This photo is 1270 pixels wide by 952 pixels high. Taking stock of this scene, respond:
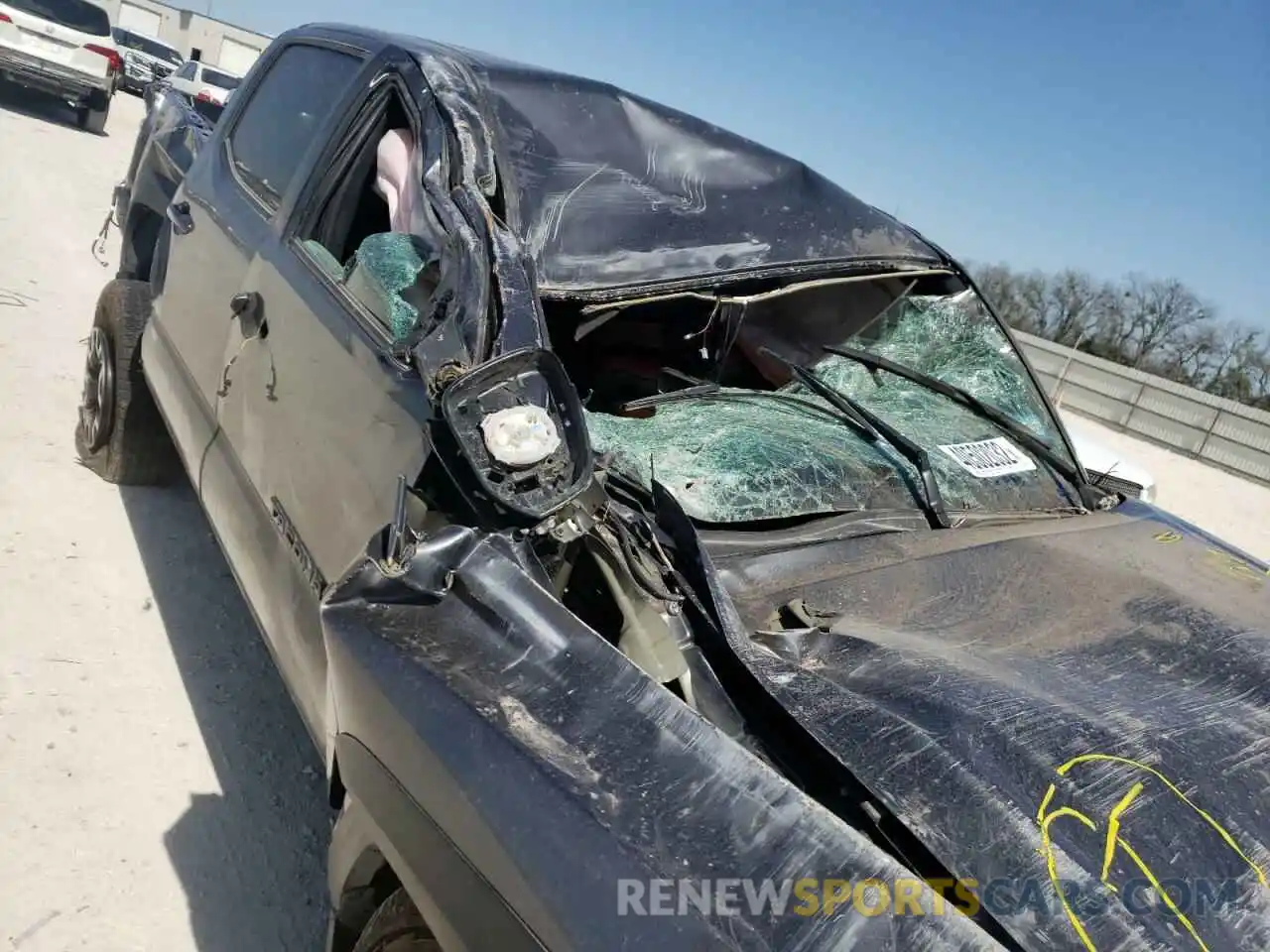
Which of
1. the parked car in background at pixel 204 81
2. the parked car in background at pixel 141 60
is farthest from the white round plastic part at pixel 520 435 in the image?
the parked car in background at pixel 141 60

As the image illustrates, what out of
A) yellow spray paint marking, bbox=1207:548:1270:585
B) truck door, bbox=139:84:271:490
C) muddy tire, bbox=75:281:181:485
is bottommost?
muddy tire, bbox=75:281:181:485

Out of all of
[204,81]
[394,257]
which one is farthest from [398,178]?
[204,81]

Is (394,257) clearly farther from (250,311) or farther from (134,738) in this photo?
(134,738)

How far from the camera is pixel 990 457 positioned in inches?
105

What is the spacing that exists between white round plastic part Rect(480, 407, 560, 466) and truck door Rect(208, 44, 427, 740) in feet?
0.66

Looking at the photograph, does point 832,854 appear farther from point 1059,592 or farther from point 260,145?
point 260,145

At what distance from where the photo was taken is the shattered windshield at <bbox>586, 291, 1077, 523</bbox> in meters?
2.14

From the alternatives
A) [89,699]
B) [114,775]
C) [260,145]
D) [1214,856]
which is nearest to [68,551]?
[89,699]

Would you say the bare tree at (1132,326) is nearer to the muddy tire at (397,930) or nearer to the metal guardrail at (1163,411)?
the metal guardrail at (1163,411)

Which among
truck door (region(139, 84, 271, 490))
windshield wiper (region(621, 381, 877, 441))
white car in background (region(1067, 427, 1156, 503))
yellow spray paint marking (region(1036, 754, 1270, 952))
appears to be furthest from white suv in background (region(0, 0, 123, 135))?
yellow spray paint marking (region(1036, 754, 1270, 952))

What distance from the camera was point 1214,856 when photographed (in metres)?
1.33

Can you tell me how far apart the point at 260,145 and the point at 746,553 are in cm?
217

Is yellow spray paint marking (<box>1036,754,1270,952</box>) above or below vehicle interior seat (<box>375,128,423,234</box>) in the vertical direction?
below

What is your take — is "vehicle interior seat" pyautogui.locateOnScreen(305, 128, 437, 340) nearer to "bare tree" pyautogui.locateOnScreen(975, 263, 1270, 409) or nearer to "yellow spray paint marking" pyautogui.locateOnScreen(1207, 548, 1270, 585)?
"yellow spray paint marking" pyautogui.locateOnScreen(1207, 548, 1270, 585)
